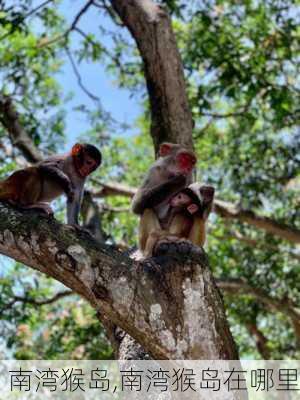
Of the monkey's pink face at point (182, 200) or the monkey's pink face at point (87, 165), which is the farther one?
the monkey's pink face at point (87, 165)

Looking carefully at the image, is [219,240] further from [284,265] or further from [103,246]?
[103,246]

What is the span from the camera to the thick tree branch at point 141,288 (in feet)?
9.62

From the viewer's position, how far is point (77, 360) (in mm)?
8867

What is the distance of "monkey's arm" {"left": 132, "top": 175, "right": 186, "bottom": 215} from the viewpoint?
15.5 feet

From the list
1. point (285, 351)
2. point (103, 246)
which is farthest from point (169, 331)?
point (285, 351)

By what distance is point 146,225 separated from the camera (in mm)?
4738

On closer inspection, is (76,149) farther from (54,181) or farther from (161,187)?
(161,187)

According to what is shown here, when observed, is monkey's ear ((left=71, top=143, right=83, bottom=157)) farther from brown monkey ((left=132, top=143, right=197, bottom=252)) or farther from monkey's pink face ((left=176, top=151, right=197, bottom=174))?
monkey's pink face ((left=176, top=151, right=197, bottom=174))

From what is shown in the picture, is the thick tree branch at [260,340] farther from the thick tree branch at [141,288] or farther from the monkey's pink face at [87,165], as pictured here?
the thick tree branch at [141,288]

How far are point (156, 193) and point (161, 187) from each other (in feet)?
0.22

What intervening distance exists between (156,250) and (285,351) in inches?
338

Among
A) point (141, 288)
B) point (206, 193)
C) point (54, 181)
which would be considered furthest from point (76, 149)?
point (141, 288)

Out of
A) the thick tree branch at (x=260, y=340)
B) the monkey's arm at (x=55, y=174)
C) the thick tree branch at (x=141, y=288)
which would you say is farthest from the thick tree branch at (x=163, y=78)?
the thick tree branch at (x=260, y=340)

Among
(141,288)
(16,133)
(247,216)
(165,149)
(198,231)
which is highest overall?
(16,133)
